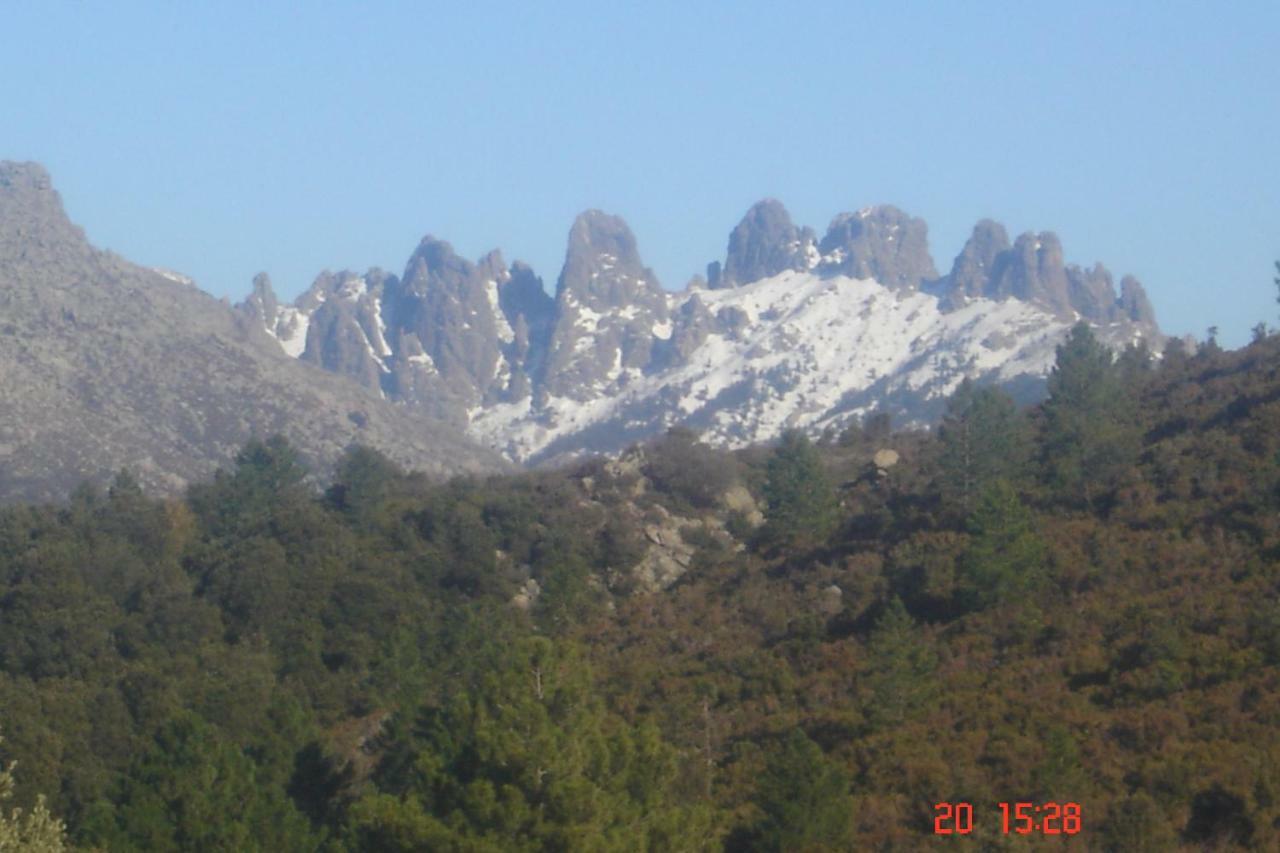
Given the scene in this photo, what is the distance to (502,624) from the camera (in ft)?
174

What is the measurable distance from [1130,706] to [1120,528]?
47.1 feet

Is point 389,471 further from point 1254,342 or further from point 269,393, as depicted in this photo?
point 269,393

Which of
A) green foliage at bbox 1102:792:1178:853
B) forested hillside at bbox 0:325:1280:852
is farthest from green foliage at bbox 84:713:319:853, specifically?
green foliage at bbox 1102:792:1178:853

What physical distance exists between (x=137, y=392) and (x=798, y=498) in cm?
10939

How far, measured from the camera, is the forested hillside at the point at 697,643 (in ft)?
92.0

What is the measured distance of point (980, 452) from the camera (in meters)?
58.5

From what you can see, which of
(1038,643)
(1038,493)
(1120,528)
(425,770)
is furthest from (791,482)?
(425,770)

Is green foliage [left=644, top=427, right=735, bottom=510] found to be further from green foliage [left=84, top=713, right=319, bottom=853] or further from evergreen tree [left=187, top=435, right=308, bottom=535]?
green foliage [left=84, top=713, right=319, bottom=853]

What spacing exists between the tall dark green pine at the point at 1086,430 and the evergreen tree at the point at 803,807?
83.5 ft

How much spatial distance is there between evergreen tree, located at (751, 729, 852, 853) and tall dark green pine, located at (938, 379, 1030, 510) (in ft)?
87.0

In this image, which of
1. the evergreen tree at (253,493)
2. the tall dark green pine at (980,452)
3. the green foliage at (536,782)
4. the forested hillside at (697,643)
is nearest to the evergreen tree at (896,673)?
the forested hillside at (697,643)
